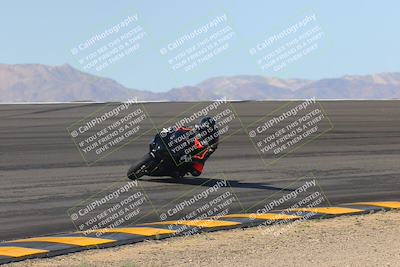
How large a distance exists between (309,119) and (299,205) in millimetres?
15628

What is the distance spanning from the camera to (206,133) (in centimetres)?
1508

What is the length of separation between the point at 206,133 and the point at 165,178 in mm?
1497

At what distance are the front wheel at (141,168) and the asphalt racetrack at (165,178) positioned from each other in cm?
16

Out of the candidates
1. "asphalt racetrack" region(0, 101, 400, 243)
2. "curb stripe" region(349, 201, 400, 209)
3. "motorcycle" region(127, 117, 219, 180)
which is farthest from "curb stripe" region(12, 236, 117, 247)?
"curb stripe" region(349, 201, 400, 209)

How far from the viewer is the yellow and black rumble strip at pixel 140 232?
10.5 metres

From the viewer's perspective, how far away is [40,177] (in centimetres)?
1616

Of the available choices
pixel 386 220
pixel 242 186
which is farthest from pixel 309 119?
pixel 386 220

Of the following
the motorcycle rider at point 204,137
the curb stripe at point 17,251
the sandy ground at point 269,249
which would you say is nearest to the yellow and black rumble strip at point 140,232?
the curb stripe at point 17,251

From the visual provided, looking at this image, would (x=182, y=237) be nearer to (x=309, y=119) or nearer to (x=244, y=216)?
(x=244, y=216)

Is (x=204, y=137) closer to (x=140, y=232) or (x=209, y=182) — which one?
(x=209, y=182)

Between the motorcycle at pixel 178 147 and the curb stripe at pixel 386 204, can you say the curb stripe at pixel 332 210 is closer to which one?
the curb stripe at pixel 386 204

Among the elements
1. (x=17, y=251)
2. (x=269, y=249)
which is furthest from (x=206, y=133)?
(x=17, y=251)

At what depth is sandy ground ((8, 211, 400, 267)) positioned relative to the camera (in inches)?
385

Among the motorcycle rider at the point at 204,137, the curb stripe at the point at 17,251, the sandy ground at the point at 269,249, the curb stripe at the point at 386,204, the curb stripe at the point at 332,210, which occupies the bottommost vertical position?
the curb stripe at the point at 386,204
